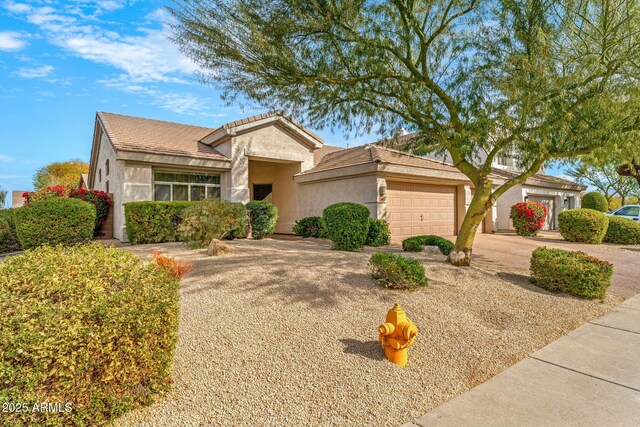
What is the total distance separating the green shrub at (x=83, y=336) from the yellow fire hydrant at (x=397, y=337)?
85.0 inches

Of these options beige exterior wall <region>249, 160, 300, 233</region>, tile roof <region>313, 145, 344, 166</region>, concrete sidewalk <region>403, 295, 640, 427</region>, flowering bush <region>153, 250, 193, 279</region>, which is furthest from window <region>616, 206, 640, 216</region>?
flowering bush <region>153, 250, 193, 279</region>

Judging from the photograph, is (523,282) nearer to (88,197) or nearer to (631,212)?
(88,197)

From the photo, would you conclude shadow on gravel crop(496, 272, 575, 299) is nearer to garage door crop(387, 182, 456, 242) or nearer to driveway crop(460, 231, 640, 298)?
driveway crop(460, 231, 640, 298)

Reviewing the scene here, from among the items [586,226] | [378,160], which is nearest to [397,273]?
[378,160]

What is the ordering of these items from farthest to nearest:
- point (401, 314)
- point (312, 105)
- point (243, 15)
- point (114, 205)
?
point (114, 205)
point (312, 105)
point (243, 15)
point (401, 314)

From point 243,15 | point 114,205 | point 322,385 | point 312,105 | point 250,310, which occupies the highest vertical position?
point 243,15

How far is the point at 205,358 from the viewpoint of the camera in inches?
137

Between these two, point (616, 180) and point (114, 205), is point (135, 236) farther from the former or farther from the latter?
point (616, 180)

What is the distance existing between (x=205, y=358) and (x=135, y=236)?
31.5ft

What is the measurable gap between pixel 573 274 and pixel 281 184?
14.4 meters

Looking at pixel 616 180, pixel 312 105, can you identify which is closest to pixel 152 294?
pixel 312 105

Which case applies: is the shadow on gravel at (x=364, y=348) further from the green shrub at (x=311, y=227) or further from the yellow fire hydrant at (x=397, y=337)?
the green shrub at (x=311, y=227)

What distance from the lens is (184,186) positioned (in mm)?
14352

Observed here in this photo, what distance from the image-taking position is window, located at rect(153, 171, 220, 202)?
13656 millimetres
